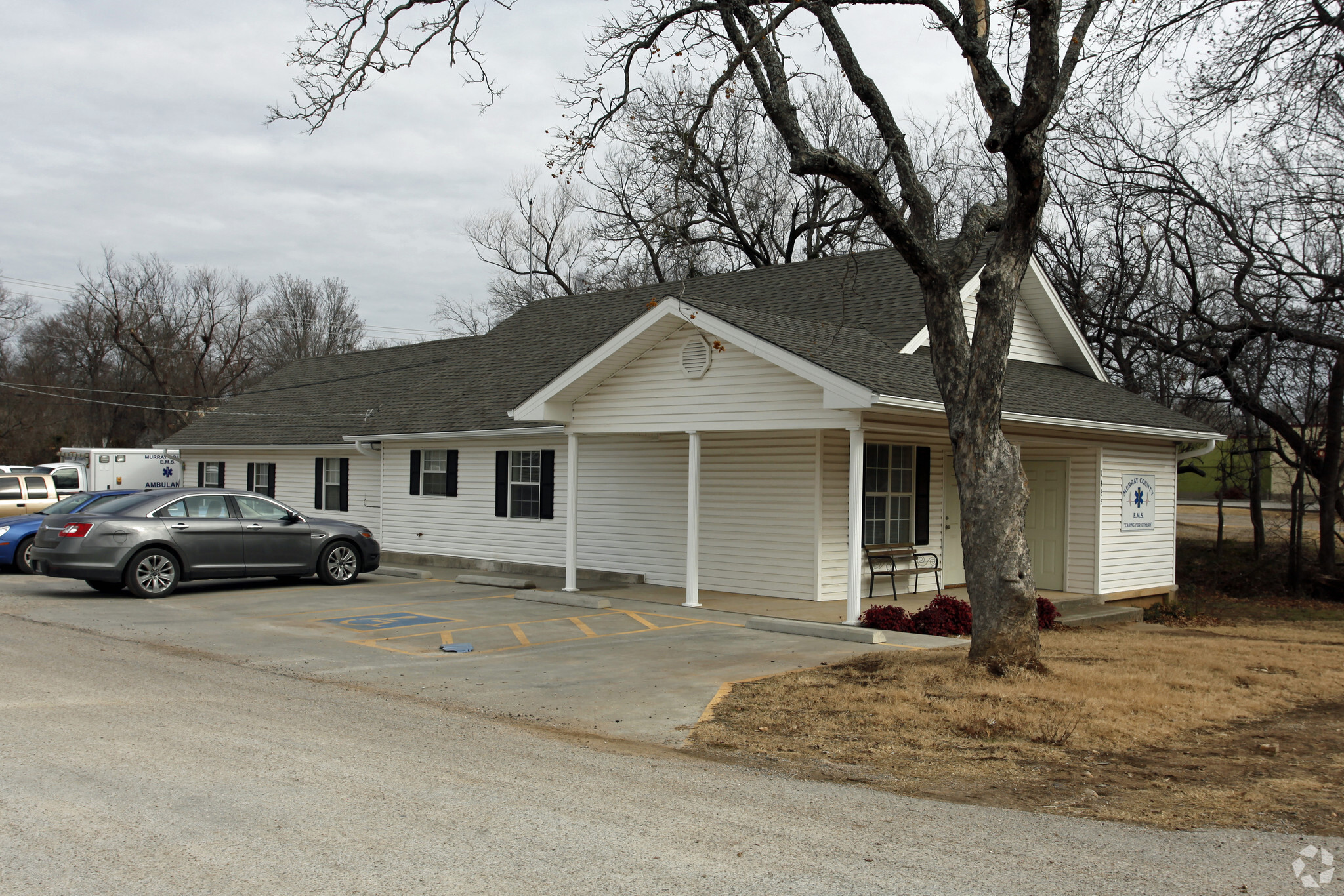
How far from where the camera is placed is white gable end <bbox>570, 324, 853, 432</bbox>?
517 inches

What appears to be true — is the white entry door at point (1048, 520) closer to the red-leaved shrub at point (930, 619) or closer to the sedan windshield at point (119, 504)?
the red-leaved shrub at point (930, 619)

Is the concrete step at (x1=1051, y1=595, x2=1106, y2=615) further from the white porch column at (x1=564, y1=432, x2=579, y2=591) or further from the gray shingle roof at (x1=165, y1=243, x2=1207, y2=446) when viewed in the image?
the white porch column at (x1=564, y1=432, x2=579, y2=591)

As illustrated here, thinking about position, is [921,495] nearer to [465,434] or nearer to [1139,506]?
[1139,506]

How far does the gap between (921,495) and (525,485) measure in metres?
7.57

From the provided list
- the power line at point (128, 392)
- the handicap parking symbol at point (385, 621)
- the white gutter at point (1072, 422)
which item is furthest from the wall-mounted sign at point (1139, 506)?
the power line at point (128, 392)

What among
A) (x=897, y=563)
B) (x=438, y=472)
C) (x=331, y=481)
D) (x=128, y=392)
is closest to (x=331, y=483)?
(x=331, y=481)

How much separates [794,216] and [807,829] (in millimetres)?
30394

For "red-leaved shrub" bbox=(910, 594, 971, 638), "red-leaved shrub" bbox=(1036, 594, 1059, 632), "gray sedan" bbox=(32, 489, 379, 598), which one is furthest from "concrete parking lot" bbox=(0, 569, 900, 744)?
"red-leaved shrub" bbox=(1036, 594, 1059, 632)

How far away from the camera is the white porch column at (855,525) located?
12500 millimetres

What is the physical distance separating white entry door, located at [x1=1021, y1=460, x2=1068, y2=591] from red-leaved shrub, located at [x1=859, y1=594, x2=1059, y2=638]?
5768 mm

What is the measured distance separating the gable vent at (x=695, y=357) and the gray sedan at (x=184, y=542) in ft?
23.2

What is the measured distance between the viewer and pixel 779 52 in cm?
1030

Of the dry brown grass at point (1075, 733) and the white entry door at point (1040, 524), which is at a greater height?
the white entry door at point (1040, 524)

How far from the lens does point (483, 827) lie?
5.10 metres
